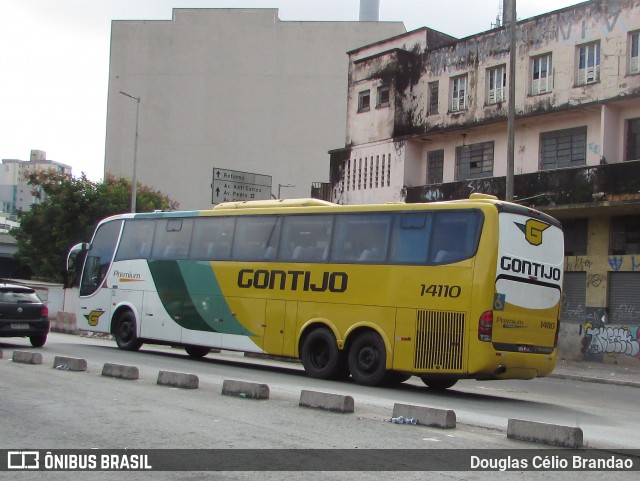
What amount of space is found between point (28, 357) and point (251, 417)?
24.0 feet

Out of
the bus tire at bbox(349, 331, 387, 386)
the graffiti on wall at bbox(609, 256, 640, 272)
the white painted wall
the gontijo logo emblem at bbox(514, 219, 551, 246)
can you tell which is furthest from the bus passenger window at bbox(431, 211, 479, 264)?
the white painted wall

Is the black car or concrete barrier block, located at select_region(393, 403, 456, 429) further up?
the black car

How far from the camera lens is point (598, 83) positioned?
25.6 m

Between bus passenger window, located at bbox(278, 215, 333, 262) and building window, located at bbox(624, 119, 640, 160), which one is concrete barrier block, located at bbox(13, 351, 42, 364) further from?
building window, located at bbox(624, 119, 640, 160)

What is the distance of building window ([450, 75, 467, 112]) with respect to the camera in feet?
100

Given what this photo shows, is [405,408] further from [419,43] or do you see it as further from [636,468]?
[419,43]

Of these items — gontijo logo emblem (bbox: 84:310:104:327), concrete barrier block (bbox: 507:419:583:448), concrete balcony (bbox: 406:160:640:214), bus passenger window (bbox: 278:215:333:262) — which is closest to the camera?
concrete barrier block (bbox: 507:419:583:448)

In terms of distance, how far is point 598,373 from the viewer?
21.8 m

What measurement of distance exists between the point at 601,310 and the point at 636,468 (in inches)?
756

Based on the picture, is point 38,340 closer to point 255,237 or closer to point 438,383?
point 255,237

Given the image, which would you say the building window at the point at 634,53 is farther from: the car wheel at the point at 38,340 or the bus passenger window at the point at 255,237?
the car wheel at the point at 38,340

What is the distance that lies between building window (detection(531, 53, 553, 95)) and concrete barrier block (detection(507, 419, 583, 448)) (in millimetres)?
20713

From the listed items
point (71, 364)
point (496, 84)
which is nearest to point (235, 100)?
point (496, 84)

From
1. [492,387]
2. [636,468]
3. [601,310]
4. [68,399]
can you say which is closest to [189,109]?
[601,310]
